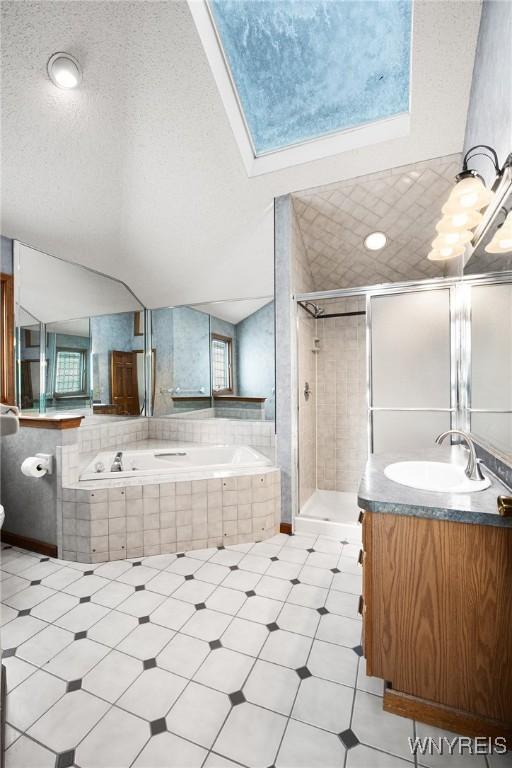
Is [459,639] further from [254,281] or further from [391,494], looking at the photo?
[254,281]

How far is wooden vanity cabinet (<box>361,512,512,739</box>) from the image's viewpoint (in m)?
1.10

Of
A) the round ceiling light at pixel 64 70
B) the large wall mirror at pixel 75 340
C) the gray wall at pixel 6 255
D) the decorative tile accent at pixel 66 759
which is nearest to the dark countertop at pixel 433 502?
the decorative tile accent at pixel 66 759

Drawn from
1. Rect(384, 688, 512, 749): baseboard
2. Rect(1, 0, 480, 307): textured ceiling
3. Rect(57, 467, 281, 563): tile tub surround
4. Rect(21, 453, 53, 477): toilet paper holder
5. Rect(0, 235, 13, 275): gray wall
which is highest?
Rect(1, 0, 480, 307): textured ceiling

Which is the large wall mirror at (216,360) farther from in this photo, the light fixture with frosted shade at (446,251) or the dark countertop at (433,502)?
the dark countertop at (433,502)

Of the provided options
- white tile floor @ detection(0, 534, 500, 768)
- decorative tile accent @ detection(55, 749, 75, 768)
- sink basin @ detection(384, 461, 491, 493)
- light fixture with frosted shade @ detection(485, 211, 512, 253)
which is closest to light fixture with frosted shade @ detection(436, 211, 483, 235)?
light fixture with frosted shade @ detection(485, 211, 512, 253)

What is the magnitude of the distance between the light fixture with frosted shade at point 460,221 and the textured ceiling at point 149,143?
1014 millimetres

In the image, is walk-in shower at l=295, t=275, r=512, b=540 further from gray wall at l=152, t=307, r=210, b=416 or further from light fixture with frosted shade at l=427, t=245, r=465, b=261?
gray wall at l=152, t=307, r=210, b=416

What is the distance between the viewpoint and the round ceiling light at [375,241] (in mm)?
2869

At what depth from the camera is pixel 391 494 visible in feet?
4.09

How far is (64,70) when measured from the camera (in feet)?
5.78

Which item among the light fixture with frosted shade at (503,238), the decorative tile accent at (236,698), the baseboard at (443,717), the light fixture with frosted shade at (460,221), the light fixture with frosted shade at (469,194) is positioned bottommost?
the decorative tile accent at (236,698)

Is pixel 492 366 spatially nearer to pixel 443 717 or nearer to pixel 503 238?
pixel 503 238

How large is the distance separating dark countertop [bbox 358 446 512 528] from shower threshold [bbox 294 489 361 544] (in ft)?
4.74

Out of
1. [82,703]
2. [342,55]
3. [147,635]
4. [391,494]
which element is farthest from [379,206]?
[82,703]
